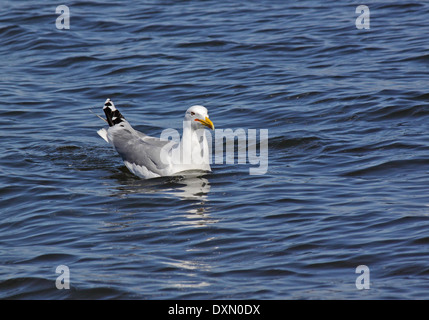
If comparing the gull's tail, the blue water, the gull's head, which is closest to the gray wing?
the gull's tail

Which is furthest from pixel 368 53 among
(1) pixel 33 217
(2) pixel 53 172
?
(1) pixel 33 217

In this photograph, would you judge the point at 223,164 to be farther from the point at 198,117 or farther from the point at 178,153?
the point at 198,117

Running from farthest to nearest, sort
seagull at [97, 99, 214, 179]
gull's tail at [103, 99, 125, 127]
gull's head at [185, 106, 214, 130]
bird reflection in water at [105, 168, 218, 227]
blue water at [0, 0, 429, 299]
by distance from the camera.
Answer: gull's tail at [103, 99, 125, 127], seagull at [97, 99, 214, 179], gull's head at [185, 106, 214, 130], bird reflection in water at [105, 168, 218, 227], blue water at [0, 0, 429, 299]

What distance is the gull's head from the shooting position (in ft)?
31.5

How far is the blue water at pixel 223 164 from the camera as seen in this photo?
22.5 ft

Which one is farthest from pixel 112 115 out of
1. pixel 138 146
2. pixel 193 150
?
pixel 193 150

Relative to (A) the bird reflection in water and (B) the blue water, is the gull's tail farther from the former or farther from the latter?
(A) the bird reflection in water

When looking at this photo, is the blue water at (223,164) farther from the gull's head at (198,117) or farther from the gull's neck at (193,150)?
the gull's head at (198,117)

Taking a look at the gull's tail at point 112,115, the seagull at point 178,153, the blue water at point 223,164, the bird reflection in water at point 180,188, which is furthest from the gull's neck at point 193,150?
the gull's tail at point 112,115

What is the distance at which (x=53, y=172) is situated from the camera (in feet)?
33.3

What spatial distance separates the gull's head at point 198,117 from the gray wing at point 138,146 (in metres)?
0.49

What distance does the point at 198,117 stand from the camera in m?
9.67

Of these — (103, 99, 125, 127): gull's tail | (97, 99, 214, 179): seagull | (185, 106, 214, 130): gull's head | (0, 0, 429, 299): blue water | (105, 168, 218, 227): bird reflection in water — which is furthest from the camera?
(103, 99, 125, 127): gull's tail

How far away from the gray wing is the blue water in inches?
9.5
